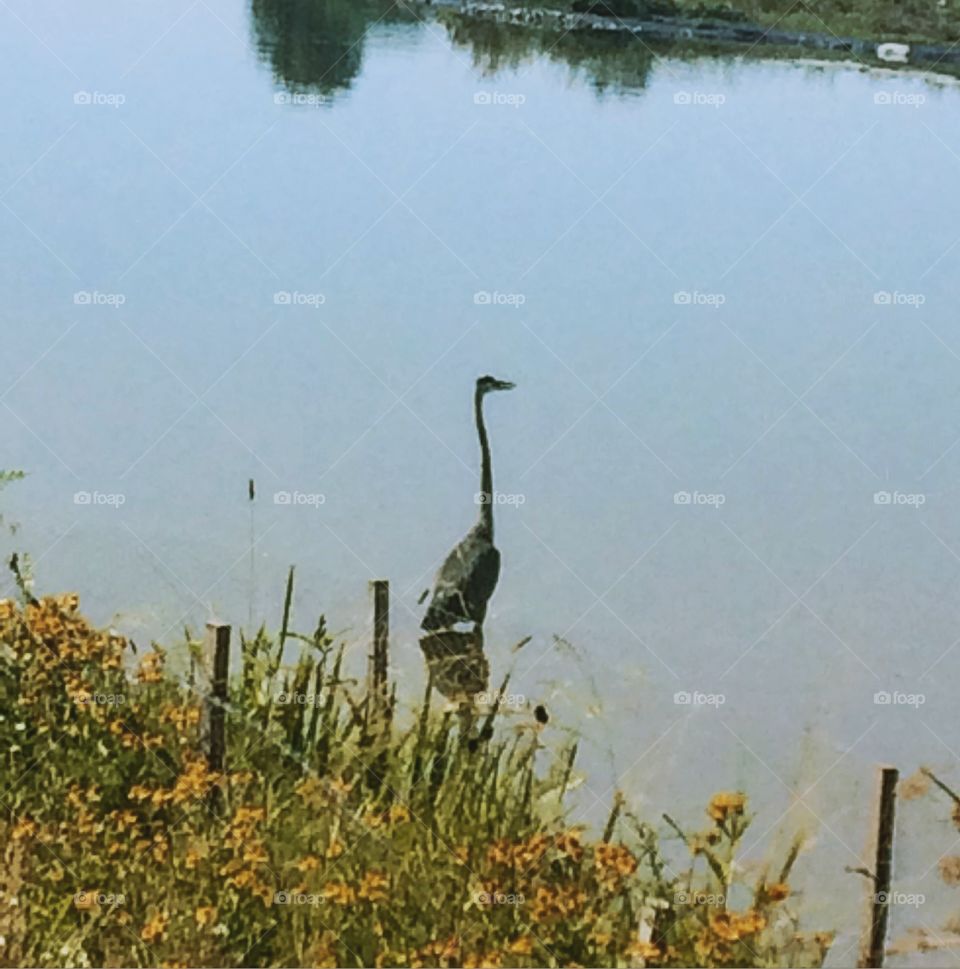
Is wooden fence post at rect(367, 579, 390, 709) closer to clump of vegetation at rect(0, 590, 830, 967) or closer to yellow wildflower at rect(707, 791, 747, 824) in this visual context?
clump of vegetation at rect(0, 590, 830, 967)

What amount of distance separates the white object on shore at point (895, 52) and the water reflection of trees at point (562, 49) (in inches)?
16.9

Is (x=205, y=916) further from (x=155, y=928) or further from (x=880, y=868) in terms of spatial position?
(x=880, y=868)

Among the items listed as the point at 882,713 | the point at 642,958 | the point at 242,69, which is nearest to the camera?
the point at 642,958

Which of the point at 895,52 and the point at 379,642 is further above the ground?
the point at 895,52

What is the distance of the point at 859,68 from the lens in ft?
10.8

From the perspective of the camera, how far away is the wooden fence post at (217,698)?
10.5 ft

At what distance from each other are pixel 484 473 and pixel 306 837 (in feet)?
2.42

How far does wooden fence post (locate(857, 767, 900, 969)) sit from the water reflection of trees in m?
1.34

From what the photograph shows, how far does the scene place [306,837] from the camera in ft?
10.4

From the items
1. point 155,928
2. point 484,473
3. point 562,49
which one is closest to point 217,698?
point 155,928

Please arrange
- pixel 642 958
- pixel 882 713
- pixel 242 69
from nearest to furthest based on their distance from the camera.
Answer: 1. pixel 642 958
2. pixel 882 713
3. pixel 242 69

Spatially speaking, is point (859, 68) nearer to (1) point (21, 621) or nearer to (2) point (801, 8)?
(2) point (801, 8)

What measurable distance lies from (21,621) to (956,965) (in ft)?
6.10

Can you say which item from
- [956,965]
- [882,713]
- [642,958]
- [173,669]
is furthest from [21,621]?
[956,965]
